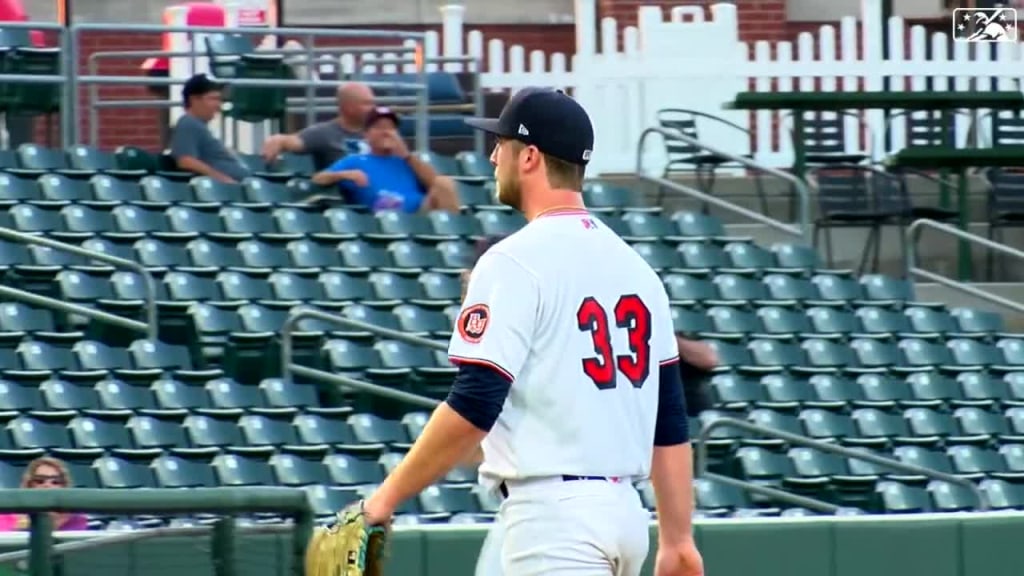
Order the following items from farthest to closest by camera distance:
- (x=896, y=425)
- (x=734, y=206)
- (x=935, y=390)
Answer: (x=734, y=206)
(x=935, y=390)
(x=896, y=425)

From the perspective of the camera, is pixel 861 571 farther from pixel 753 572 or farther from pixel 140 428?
pixel 140 428

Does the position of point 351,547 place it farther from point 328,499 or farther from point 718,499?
point 718,499

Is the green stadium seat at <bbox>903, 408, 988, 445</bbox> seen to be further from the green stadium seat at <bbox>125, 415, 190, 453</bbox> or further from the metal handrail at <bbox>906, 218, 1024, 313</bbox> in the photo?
the green stadium seat at <bbox>125, 415, 190, 453</bbox>

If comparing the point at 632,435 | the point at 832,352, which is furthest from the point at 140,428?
the point at 632,435

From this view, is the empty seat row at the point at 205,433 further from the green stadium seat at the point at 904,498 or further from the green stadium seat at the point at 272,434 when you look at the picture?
the green stadium seat at the point at 904,498

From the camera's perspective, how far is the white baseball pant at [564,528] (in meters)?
3.95

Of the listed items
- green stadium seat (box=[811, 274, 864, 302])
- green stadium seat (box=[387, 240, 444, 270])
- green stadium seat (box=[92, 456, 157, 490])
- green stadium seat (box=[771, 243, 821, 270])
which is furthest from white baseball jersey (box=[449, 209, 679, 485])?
green stadium seat (box=[771, 243, 821, 270])

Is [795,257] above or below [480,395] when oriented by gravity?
below

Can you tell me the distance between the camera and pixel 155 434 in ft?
30.0

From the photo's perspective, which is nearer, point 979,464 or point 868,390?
point 979,464

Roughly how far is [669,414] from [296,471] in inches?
194

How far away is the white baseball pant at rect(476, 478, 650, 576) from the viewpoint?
3.95 meters

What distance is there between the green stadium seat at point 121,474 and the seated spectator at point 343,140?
3.31 metres

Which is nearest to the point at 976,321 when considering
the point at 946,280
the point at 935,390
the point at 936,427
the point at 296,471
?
the point at 946,280
